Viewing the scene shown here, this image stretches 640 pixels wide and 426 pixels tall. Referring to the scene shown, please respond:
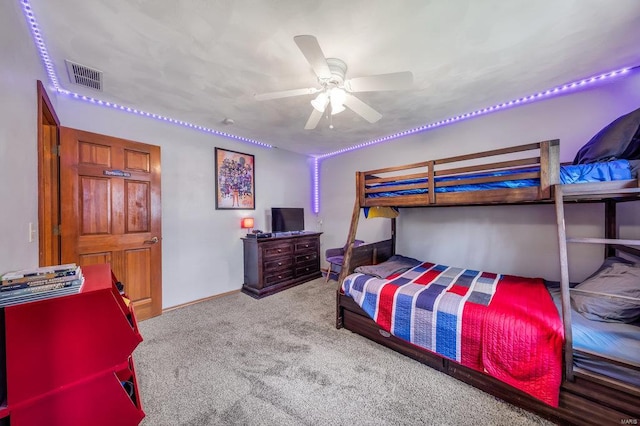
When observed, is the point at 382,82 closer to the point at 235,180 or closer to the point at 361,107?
the point at 361,107

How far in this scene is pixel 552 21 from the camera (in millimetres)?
1603

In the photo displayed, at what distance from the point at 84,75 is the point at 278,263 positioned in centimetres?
308

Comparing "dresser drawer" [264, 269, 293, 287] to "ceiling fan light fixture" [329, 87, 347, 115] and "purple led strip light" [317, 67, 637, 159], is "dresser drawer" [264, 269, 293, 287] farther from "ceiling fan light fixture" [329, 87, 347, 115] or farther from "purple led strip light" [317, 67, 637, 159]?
"purple led strip light" [317, 67, 637, 159]

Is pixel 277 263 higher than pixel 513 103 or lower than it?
lower

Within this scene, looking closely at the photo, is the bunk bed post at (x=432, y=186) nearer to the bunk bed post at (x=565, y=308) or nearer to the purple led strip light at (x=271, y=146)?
the bunk bed post at (x=565, y=308)

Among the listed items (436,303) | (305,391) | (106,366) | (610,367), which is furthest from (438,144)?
(106,366)

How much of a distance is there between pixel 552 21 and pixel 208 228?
13.6 feet

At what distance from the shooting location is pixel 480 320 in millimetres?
1708

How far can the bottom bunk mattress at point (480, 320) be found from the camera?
1498 millimetres

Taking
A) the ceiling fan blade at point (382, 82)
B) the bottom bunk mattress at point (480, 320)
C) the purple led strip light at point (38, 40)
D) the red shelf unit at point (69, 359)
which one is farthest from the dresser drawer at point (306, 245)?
the purple led strip light at point (38, 40)

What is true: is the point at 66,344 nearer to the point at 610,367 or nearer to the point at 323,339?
the point at 323,339

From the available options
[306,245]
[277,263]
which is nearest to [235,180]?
[277,263]

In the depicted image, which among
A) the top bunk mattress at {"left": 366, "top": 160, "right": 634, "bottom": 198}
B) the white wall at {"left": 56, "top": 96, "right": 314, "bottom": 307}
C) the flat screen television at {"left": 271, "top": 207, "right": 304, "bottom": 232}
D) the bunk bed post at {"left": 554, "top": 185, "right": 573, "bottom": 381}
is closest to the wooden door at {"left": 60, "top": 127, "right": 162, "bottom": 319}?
the white wall at {"left": 56, "top": 96, "right": 314, "bottom": 307}

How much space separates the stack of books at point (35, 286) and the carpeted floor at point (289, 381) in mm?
1181
